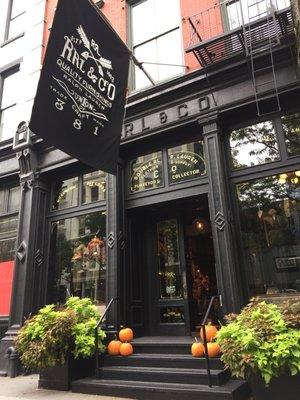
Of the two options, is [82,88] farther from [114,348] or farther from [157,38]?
[114,348]

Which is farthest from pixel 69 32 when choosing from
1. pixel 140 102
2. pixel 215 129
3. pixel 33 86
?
pixel 33 86

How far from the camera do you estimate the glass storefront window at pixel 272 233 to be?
6613 millimetres

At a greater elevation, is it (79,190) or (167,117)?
(167,117)

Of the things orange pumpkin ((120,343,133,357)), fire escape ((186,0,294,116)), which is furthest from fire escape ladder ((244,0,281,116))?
orange pumpkin ((120,343,133,357))

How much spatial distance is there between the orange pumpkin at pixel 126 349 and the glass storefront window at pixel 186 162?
352cm

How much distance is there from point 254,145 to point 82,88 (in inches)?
139

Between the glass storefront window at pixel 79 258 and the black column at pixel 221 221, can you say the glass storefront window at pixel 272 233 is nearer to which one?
the black column at pixel 221 221

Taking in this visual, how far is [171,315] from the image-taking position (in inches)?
328

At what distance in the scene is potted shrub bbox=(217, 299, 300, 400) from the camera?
455cm

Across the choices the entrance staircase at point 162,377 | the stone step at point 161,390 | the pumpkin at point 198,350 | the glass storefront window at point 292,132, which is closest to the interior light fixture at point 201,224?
the entrance staircase at point 162,377

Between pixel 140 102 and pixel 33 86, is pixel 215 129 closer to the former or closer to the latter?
pixel 140 102

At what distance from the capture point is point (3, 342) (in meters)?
8.79

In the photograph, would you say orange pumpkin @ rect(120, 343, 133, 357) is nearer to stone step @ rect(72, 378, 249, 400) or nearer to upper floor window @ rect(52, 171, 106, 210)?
stone step @ rect(72, 378, 249, 400)

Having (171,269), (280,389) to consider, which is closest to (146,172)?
(171,269)
